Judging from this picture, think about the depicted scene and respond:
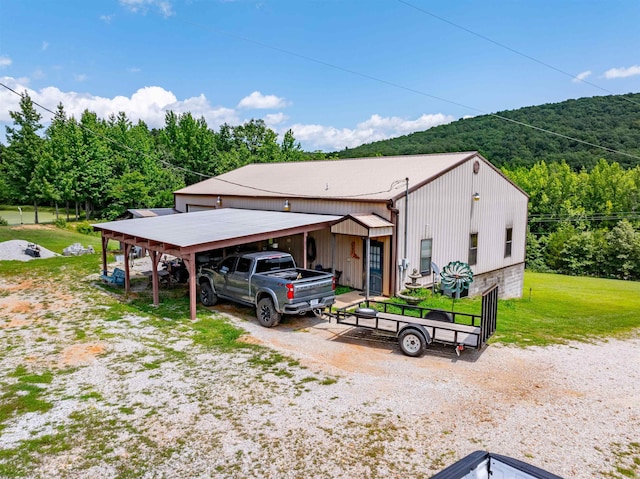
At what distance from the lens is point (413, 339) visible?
9133mm

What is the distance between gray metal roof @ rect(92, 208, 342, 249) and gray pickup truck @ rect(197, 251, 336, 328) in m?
1.03

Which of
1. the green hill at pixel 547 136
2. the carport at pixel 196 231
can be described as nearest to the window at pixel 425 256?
the carport at pixel 196 231

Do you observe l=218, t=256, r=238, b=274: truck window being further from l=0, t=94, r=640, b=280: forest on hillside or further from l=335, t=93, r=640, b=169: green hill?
l=335, t=93, r=640, b=169: green hill

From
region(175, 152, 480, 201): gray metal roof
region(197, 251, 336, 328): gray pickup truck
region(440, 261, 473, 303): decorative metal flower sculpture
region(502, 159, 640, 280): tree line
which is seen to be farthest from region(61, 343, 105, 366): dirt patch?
region(502, 159, 640, 280): tree line

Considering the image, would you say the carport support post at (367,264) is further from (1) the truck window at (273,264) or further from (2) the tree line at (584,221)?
(2) the tree line at (584,221)

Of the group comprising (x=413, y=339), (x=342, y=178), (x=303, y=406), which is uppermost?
(x=342, y=178)

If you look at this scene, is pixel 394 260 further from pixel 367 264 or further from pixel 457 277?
pixel 457 277

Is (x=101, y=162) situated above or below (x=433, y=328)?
above

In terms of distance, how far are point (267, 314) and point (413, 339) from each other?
3986 mm

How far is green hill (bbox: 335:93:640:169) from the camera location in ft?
190

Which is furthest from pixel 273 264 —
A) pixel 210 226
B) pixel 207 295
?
pixel 210 226

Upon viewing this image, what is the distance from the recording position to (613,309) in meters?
17.6

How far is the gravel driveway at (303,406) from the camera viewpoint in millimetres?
5469

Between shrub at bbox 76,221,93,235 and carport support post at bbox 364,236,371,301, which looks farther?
shrub at bbox 76,221,93,235
